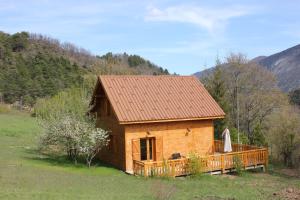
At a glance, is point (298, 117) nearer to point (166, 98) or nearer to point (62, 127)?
point (166, 98)

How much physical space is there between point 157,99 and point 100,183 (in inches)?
351

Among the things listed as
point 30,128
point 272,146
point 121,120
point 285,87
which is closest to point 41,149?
point 121,120

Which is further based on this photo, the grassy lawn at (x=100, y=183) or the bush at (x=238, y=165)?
the bush at (x=238, y=165)

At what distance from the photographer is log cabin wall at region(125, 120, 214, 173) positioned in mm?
25234

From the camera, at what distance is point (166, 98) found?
27828 mm

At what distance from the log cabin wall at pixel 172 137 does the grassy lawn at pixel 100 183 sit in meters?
2.03

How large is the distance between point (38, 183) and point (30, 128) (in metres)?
28.2

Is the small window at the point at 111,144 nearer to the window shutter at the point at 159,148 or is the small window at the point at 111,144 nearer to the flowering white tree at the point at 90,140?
the flowering white tree at the point at 90,140

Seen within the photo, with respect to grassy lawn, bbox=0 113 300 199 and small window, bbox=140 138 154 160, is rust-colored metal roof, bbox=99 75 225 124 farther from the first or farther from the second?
grassy lawn, bbox=0 113 300 199

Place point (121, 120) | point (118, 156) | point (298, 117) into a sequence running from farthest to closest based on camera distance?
1. point (298, 117)
2. point (118, 156)
3. point (121, 120)

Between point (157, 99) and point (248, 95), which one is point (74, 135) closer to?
point (157, 99)

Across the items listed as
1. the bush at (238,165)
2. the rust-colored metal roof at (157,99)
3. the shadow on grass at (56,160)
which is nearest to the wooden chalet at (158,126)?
the rust-colored metal roof at (157,99)

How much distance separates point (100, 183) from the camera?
65.8ft

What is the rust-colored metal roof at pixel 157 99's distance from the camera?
25562mm
